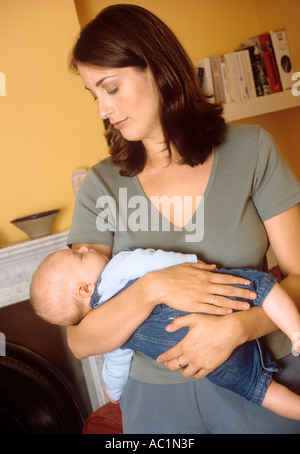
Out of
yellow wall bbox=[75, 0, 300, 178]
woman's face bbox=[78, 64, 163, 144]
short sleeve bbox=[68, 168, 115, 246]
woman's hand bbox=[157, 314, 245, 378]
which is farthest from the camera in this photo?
yellow wall bbox=[75, 0, 300, 178]

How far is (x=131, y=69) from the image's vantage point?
1210 mm

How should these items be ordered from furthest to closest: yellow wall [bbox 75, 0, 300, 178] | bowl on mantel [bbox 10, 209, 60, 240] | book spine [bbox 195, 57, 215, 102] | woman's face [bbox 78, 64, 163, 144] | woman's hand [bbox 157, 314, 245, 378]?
yellow wall [bbox 75, 0, 300, 178], book spine [bbox 195, 57, 215, 102], bowl on mantel [bbox 10, 209, 60, 240], woman's face [bbox 78, 64, 163, 144], woman's hand [bbox 157, 314, 245, 378]

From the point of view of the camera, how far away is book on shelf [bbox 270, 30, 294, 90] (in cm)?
247

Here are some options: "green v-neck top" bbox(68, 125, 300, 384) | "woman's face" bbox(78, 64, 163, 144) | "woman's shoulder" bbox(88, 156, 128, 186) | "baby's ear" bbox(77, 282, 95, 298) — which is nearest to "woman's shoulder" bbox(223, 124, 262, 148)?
"green v-neck top" bbox(68, 125, 300, 384)

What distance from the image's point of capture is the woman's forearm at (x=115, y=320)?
1091 mm

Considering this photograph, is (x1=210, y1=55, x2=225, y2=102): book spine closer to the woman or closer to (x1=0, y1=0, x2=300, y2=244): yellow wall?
(x1=0, y1=0, x2=300, y2=244): yellow wall

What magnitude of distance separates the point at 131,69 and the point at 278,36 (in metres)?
1.65

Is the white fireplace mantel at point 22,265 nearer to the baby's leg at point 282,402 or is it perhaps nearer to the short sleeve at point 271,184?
the short sleeve at point 271,184

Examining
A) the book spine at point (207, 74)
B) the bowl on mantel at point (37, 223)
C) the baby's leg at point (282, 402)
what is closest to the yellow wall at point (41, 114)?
the bowl on mantel at point (37, 223)

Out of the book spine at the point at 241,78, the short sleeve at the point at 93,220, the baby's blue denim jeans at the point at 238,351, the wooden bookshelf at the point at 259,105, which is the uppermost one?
the book spine at the point at 241,78

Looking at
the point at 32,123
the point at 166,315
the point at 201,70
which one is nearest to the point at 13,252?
the point at 32,123

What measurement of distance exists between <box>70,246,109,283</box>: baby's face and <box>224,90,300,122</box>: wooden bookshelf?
5.06ft

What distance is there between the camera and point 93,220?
1.36 m

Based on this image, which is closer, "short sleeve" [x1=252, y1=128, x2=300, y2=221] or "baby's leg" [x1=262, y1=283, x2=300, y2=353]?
"baby's leg" [x1=262, y1=283, x2=300, y2=353]
